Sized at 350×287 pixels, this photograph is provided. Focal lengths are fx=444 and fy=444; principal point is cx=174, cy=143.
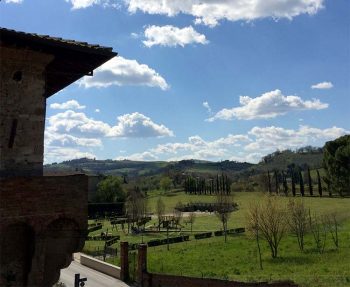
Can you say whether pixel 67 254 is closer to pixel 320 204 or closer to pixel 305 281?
pixel 305 281

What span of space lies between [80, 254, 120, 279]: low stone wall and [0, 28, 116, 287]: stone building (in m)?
25.1

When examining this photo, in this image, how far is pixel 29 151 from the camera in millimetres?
10859

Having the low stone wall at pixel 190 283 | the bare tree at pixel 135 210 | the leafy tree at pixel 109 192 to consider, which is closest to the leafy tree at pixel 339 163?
the bare tree at pixel 135 210

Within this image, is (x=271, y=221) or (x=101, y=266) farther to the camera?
(x=271, y=221)

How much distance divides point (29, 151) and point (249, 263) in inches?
1161

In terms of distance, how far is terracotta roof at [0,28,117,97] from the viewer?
1016 cm

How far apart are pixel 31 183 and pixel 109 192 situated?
309ft

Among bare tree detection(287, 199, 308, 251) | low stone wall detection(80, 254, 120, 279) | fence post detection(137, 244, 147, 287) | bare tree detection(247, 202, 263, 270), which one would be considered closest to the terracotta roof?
fence post detection(137, 244, 147, 287)

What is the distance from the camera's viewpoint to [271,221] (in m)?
42.0

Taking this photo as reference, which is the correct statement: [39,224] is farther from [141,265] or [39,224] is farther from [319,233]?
[319,233]

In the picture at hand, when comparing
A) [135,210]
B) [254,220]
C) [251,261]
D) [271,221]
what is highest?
[135,210]

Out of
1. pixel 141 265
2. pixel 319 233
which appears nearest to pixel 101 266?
pixel 141 265

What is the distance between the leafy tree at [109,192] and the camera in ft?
336

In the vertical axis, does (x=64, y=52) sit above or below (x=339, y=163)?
below
